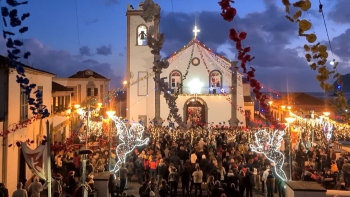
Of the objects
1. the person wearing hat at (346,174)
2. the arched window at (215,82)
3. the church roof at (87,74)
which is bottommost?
the person wearing hat at (346,174)

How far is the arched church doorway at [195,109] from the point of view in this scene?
35719 millimetres

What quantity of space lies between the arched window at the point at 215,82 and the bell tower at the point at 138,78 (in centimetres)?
581

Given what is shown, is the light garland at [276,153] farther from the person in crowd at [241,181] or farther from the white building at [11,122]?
the white building at [11,122]

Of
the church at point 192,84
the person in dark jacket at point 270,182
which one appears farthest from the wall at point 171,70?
the person in dark jacket at point 270,182

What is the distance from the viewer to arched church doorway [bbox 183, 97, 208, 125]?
1406 inches

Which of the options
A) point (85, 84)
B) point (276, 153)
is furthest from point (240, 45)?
point (85, 84)

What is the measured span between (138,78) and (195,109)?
21.0 ft

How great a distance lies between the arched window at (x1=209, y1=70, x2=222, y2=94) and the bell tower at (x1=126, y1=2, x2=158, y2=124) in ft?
19.1

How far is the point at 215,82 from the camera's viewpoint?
36.0m

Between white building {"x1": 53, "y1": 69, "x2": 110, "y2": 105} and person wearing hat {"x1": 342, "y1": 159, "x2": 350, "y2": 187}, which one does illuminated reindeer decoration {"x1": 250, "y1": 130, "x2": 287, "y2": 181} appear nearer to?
person wearing hat {"x1": 342, "y1": 159, "x2": 350, "y2": 187}

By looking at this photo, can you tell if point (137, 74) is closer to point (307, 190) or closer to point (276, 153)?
point (276, 153)

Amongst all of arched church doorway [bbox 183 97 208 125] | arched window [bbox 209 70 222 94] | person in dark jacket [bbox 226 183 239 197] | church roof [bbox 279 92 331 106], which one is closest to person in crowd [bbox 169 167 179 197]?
person in dark jacket [bbox 226 183 239 197]

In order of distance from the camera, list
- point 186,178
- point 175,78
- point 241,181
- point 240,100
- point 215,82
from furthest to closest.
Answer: point 175,78
point 215,82
point 240,100
point 186,178
point 241,181

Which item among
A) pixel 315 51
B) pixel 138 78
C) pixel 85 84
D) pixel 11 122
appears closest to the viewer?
pixel 315 51
